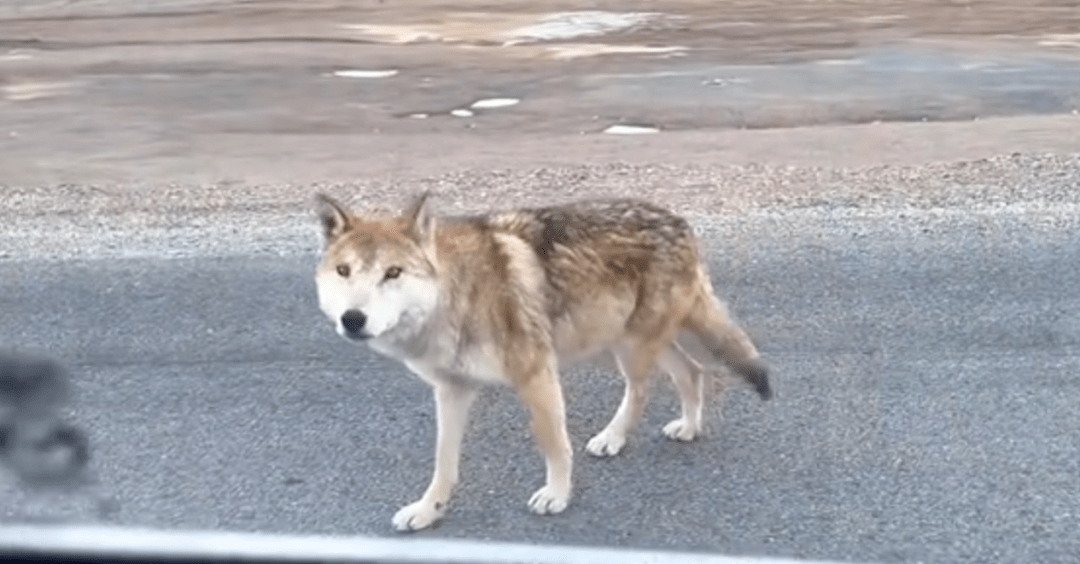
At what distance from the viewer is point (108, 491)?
5668 mm

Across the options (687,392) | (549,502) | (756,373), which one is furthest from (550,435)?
(756,373)

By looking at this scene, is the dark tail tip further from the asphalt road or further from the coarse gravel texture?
the coarse gravel texture

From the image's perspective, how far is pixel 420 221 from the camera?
529cm

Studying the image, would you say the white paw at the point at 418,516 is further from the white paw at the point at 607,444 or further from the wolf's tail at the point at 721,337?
the wolf's tail at the point at 721,337

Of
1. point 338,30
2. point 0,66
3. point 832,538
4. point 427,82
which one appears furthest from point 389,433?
point 338,30

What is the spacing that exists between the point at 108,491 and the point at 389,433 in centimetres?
113

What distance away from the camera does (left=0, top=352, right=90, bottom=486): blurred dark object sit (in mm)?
5891

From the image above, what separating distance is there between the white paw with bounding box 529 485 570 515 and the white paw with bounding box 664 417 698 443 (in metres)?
0.77

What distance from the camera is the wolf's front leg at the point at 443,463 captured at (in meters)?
5.41

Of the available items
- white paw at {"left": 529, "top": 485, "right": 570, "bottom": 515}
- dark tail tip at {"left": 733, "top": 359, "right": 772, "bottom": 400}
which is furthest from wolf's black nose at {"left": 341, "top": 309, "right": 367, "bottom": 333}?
dark tail tip at {"left": 733, "top": 359, "right": 772, "bottom": 400}

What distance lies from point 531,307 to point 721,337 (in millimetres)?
853

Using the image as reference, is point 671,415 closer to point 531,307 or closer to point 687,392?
point 687,392

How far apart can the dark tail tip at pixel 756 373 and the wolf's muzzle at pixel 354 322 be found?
1.72 meters

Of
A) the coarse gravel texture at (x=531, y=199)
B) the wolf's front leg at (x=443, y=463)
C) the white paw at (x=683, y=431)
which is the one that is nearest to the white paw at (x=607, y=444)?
the white paw at (x=683, y=431)
